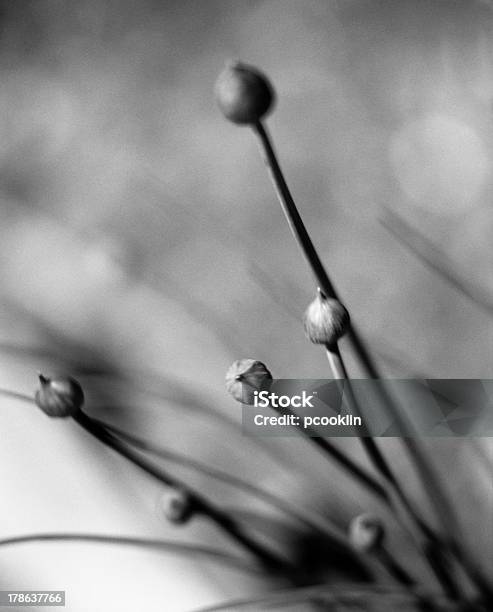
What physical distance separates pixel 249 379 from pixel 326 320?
2 centimetres

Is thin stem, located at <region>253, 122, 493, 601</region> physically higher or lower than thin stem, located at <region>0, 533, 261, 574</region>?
higher

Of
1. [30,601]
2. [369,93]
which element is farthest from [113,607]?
[369,93]

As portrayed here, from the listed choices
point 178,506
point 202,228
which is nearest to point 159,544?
point 178,506

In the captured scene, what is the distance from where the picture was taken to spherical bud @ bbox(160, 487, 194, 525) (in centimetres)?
16

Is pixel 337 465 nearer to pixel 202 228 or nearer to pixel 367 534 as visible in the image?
pixel 367 534

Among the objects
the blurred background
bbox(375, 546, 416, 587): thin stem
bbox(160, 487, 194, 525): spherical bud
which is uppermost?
the blurred background

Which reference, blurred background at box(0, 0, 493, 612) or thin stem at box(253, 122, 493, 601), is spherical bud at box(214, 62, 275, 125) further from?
blurred background at box(0, 0, 493, 612)

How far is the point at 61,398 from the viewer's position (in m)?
0.12

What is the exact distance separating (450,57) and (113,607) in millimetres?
272

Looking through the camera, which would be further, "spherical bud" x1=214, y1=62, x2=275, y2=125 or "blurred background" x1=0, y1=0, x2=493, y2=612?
"blurred background" x1=0, y1=0, x2=493, y2=612

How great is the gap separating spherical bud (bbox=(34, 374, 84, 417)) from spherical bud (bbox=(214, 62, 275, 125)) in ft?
0.17

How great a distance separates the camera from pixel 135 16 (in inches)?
14.4

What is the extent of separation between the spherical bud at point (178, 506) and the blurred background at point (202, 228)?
3.3 inches

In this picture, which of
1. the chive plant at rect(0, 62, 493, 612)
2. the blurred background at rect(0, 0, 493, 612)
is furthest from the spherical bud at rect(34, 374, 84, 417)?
the blurred background at rect(0, 0, 493, 612)
